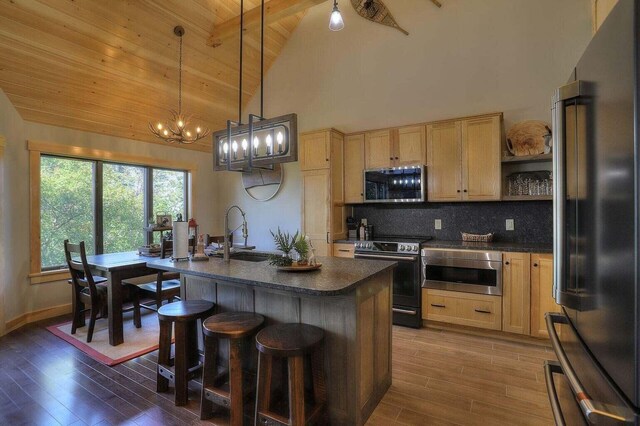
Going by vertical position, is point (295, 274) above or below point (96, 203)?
below

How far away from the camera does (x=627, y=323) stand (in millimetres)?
718

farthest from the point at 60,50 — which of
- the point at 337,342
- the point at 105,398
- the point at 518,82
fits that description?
the point at 518,82

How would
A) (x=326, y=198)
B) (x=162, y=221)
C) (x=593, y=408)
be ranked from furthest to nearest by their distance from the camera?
1. (x=326, y=198)
2. (x=162, y=221)
3. (x=593, y=408)

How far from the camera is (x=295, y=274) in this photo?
2127 mm

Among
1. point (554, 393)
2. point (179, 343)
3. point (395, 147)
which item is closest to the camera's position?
point (554, 393)

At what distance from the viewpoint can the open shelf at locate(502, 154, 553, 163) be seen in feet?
10.9

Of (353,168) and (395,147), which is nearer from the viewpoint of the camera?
(395,147)

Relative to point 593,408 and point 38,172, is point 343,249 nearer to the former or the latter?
point 593,408

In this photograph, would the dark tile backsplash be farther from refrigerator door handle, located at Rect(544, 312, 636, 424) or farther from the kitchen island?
refrigerator door handle, located at Rect(544, 312, 636, 424)

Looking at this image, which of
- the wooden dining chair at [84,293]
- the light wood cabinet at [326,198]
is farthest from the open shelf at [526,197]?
the wooden dining chair at [84,293]

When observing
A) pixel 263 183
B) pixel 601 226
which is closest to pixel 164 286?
pixel 263 183

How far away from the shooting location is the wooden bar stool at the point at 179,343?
217cm

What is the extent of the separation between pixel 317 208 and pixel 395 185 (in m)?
1.12

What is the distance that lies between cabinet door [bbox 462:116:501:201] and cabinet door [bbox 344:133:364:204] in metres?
1.30
